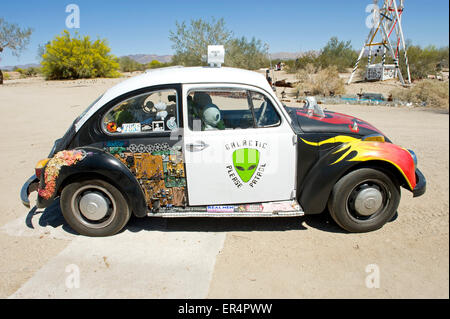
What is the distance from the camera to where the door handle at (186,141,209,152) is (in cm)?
344

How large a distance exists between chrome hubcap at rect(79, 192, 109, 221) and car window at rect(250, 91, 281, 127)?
2021 mm

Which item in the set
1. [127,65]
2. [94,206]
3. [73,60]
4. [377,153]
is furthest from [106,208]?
[127,65]

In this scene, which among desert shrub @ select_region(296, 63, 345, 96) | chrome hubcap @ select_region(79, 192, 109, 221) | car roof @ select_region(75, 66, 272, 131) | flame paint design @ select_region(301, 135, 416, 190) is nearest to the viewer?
flame paint design @ select_region(301, 135, 416, 190)

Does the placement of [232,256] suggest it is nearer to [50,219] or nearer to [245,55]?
[50,219]

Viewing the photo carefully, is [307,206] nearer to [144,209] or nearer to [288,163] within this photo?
[288,163]

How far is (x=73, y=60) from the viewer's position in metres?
29.2

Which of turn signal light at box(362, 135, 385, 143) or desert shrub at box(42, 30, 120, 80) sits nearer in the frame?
turn signal light at box(362, 135, 385, 143)

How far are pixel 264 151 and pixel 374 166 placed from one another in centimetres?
125

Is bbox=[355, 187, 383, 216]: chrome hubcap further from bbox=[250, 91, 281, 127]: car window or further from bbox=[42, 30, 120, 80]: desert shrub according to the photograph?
bbox=[42, 30, 120, 80]: desert shrub

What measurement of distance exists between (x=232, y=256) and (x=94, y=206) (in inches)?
67.6

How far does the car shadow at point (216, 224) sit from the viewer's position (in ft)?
12.8

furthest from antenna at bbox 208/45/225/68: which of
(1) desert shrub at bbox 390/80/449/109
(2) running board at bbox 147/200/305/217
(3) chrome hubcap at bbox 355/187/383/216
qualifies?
(1) desert shrub at bbox 390/80/449/109

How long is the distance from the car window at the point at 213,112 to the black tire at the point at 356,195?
126 centimetres

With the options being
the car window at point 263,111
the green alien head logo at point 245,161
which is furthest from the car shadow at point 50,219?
the car window at point 263,111
